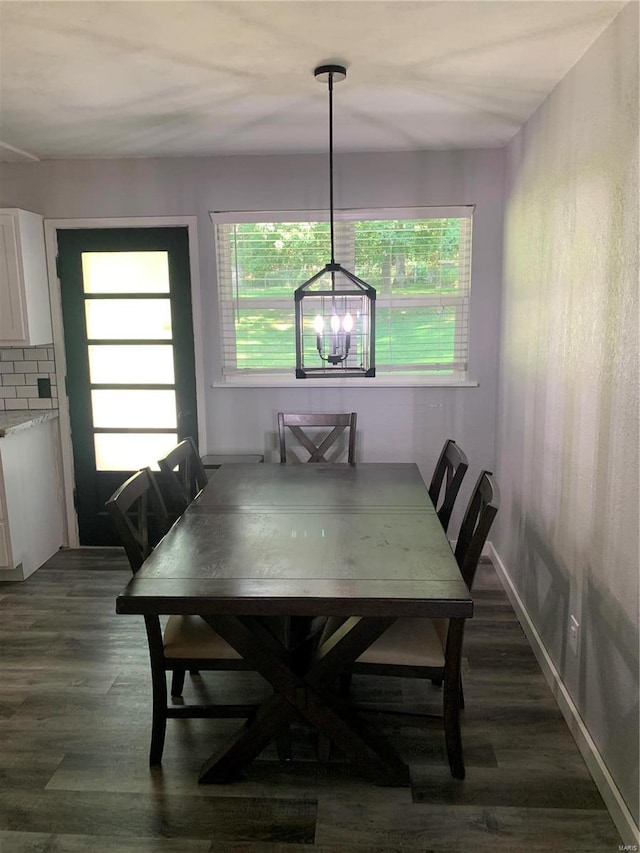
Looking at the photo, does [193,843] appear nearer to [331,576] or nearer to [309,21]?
[331,576]

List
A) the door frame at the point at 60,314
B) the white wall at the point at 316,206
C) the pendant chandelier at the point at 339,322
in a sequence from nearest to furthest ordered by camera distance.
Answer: the pendant chandelier at the point at 339,322 < the white wall at the point at 316,206 < the door frame at the point at 60,314

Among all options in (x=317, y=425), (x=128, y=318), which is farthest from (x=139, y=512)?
(x=128, y=318)

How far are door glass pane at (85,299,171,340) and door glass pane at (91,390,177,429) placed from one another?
0.37 metres

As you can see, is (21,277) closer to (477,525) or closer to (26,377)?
(26,377)

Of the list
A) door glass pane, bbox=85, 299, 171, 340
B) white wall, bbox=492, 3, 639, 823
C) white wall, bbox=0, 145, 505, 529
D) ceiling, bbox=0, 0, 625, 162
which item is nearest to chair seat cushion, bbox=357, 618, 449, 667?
white wall, bbox=492, 3, 639, 823

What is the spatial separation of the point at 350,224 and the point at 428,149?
614mm

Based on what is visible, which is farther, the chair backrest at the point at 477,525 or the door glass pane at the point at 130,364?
the door glass pane at the point at 130,364

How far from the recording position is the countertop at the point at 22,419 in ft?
11.5

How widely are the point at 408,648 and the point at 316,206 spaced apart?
105 inches

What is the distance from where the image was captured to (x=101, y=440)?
4113 mm

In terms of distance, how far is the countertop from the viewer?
3.49 metres

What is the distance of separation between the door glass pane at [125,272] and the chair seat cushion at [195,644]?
2.37 metres

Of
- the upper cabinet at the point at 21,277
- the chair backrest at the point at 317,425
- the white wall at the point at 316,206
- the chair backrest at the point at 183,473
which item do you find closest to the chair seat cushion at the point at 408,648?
the chair backrest at the point at 183,473

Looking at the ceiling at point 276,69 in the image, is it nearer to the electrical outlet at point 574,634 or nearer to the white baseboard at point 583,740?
the electrical outlet at point 574,634
